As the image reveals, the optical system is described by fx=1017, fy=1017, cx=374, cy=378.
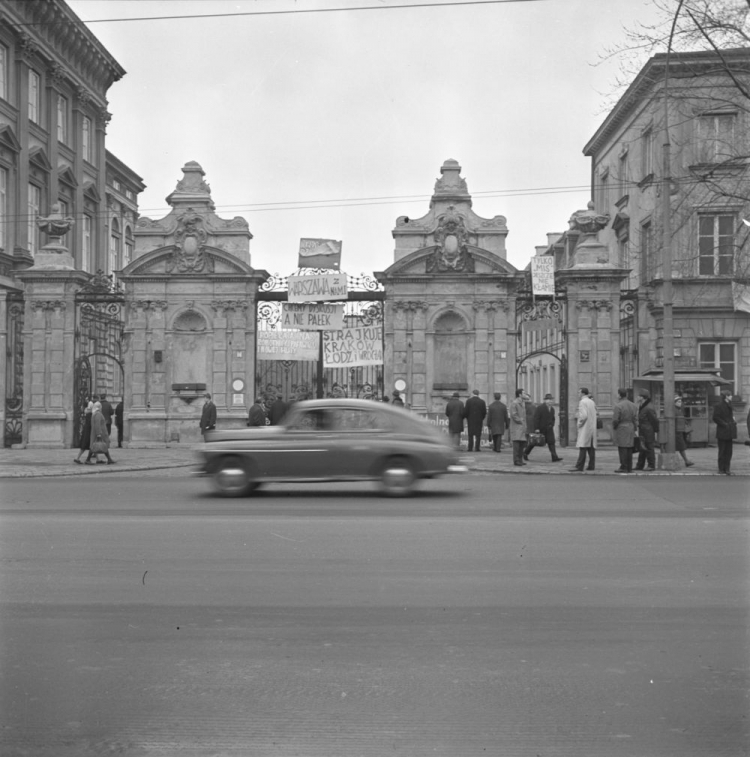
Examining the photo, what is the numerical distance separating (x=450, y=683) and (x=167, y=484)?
12938mm

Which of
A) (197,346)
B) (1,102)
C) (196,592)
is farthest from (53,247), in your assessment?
(196,592)

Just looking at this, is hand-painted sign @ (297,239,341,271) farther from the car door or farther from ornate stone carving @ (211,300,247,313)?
the car door

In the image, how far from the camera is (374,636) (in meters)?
6.75

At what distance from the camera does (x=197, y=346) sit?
2905 centimetres

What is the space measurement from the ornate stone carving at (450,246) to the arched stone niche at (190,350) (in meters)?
6.75

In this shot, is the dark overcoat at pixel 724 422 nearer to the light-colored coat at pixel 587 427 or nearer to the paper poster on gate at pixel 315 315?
the light-colored coat at pixel 587 427

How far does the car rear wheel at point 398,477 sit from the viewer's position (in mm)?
15753

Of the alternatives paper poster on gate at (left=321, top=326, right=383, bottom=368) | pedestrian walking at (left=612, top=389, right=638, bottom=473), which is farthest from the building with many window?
pedestrian walking at (left=612, top=389, right=638, bottom=473)

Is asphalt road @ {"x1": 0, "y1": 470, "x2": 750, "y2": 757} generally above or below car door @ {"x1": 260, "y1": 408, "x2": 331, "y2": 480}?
below

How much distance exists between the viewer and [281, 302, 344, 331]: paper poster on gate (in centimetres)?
2809

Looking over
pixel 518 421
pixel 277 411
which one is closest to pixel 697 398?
pixel 518 421

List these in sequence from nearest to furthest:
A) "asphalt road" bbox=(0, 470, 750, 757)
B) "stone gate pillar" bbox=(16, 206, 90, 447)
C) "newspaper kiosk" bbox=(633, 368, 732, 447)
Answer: "asphalt road" bbox=(0, 470, 750, 757) < "stone gate pillar" bbox=(16, 206, 90, 447) < "newspaper kiosk" bbox=(633, 368, 732, 447)

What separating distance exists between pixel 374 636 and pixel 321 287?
70.7 feet

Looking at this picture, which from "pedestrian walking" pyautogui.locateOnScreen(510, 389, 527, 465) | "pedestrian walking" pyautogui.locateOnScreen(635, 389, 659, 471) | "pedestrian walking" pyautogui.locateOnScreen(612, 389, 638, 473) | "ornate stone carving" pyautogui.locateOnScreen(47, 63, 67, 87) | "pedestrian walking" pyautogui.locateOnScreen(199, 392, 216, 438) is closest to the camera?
"pedestrian walking" pyautogui.locateOnScreen(612, 389, 638, 473)
